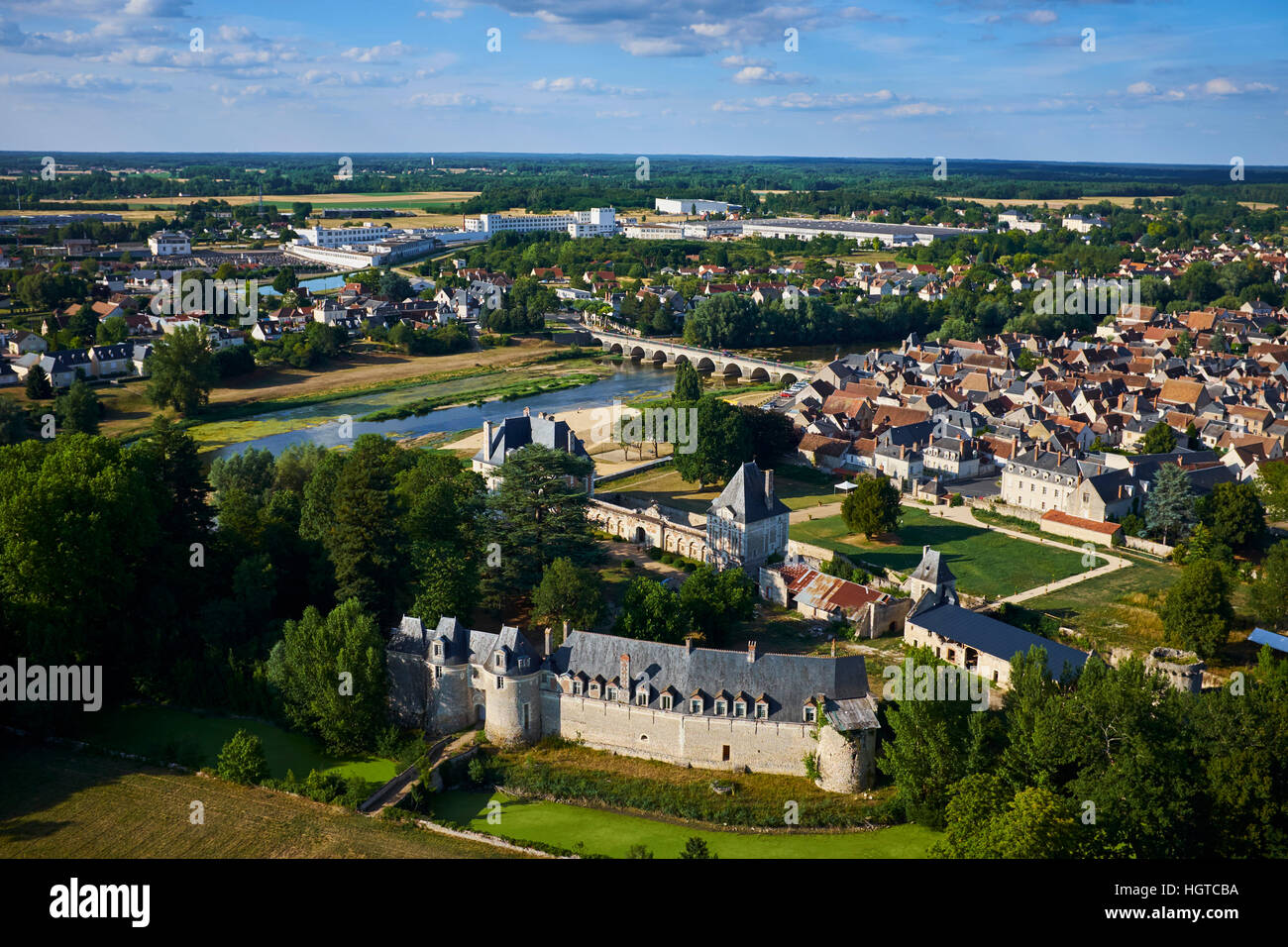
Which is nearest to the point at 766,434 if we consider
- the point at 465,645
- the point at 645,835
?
the point at 465,645

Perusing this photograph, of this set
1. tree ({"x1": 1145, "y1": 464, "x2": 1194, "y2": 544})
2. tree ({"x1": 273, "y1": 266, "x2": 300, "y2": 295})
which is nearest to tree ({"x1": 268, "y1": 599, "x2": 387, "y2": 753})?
tree ({"x1": 1145, "y1": 464, "x2": 1194, "y2": 544})

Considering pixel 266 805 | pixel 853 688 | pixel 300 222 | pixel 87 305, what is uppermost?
pixel 300 222

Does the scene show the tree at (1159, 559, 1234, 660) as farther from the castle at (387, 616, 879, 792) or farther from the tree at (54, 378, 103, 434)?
the tree at (54, 378, 103, 434)

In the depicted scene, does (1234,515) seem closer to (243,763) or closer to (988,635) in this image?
(988,635)

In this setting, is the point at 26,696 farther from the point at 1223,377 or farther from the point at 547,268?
the point at 547,268

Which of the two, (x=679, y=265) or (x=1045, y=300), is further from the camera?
(x=679, y=265)

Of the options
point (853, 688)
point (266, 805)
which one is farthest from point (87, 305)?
point (853, 688)
